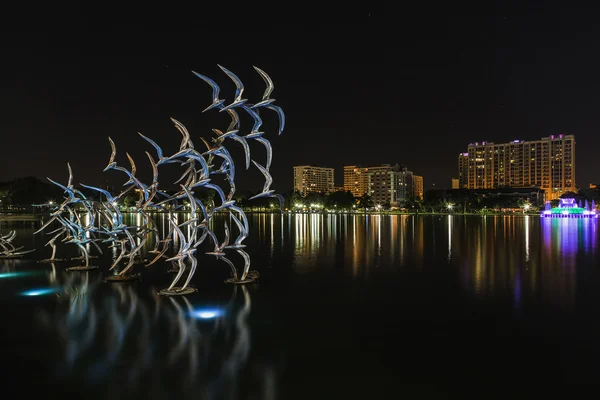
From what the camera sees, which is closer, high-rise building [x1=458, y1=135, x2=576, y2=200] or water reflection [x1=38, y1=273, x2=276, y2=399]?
water reflection [x1=38, y1=273, x2=276, y2=399]

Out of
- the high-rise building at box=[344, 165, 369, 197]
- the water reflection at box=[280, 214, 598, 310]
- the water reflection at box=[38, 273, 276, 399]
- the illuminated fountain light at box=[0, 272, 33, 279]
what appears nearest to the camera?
the water reflection at box=[38, 273, 276, 399]

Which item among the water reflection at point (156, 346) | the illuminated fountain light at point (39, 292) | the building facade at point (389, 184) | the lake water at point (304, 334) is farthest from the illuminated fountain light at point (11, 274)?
the building facade at point (389, 184)

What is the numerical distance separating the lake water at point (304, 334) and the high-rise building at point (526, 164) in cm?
15771

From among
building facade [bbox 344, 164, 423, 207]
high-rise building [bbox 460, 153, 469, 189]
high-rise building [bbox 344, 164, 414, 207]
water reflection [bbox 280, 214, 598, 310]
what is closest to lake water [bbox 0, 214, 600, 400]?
water reflection [bbox 280, 214, 598, 310]

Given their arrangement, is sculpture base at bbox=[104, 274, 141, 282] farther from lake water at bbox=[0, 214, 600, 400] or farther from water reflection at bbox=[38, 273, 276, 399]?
water reflection at bbox=[38, 273, 276, 399]

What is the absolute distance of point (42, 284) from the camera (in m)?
12.3

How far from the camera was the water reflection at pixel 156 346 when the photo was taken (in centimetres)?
550

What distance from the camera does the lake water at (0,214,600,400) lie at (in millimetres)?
5625

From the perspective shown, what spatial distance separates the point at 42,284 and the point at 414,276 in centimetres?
1135

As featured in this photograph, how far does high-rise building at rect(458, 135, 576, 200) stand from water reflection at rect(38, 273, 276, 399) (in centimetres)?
16621

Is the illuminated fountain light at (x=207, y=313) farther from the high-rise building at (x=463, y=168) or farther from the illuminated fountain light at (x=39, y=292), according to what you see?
the high-rise building at (x=463, y=168)

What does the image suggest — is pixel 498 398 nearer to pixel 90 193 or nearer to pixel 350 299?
pixel 350 299

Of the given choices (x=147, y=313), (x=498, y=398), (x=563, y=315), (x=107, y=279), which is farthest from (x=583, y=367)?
(x=107, y=279)

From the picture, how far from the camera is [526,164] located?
155m
